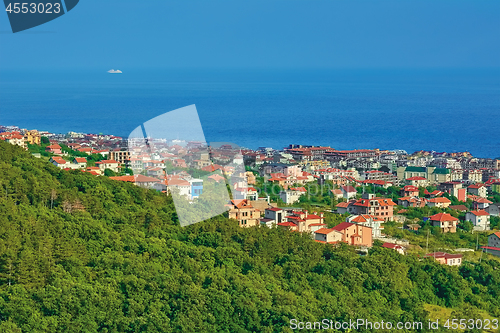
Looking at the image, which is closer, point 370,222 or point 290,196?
point 370,222

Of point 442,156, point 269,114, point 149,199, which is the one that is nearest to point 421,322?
point 149,199

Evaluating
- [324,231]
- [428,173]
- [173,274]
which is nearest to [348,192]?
[428,173]

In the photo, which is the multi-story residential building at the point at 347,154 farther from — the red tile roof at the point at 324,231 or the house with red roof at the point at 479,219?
the red tile roof at the point at 324,231

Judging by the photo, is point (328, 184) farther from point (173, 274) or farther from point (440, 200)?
point (173, 274)

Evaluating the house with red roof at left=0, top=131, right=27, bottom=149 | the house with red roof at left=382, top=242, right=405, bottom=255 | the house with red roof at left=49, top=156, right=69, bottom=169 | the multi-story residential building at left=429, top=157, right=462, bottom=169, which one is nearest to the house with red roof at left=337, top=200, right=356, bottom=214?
the house with red roof at left=382, top=242, right=405, bottom=255

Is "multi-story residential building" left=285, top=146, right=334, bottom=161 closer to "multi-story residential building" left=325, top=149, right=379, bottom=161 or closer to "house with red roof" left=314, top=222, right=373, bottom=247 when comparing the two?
"multi-story residential building" left=325, top=149, right=379, bottom=161

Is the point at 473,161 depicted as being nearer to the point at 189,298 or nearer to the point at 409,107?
the point at 189,298
